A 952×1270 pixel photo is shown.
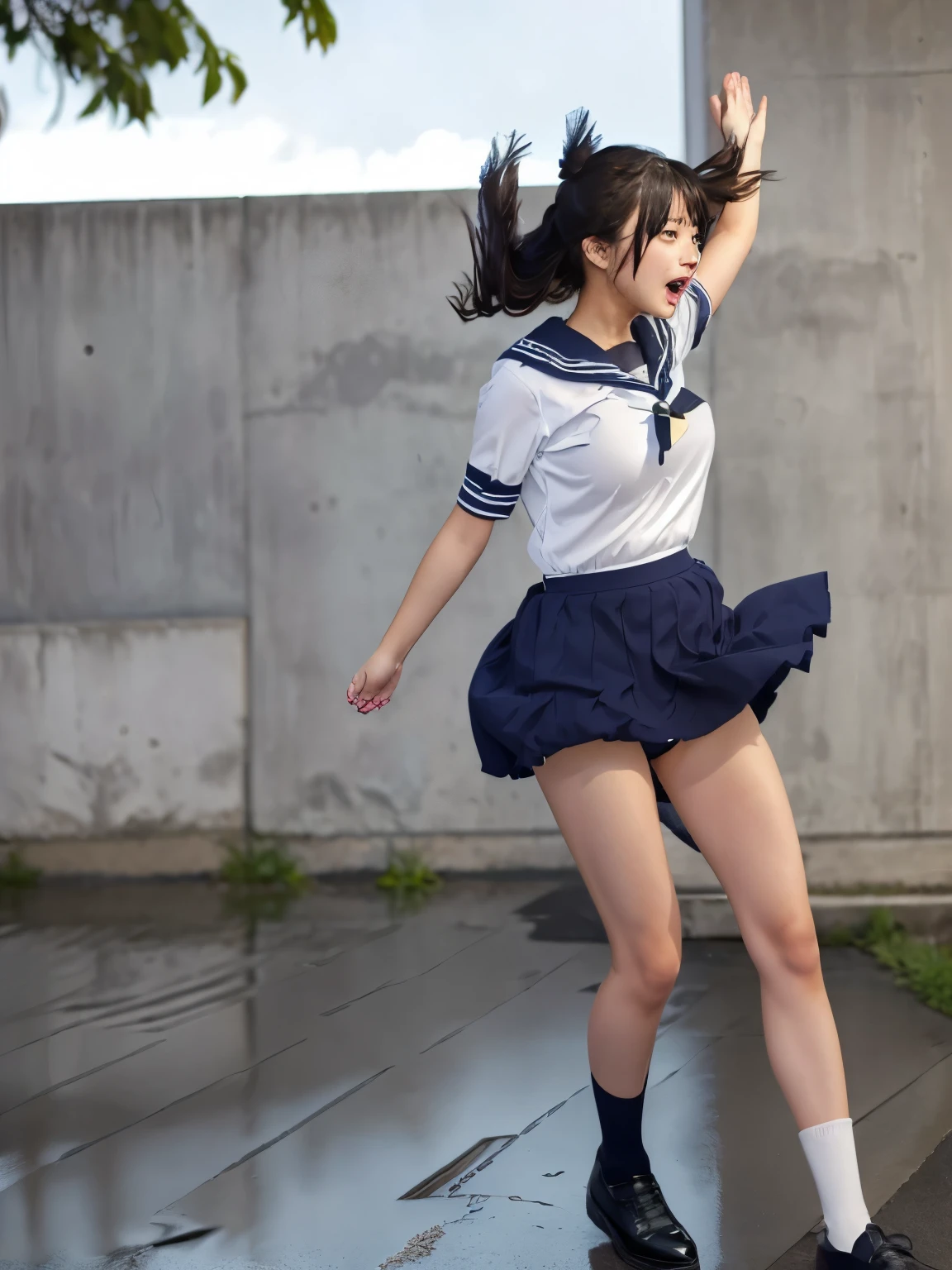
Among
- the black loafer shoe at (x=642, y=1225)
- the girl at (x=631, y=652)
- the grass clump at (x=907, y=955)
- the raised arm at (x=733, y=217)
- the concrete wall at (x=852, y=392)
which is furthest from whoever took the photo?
the concrete wall at (x=852, y=392)

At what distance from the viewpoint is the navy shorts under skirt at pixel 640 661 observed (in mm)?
2037

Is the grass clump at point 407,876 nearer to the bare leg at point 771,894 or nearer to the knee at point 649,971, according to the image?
the knee at point 649,971

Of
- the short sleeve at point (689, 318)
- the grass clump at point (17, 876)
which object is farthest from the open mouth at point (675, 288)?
the grass clump at point (17, 876)

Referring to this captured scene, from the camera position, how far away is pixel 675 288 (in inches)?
83.7

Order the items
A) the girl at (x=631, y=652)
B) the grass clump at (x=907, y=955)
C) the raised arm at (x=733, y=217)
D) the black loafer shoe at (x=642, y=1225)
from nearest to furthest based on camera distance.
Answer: the girl at (x=631, y=652)
the black loafer shoe at (x=642, y=1225)
the raised arm at (x=733, y=217)
the grass clump at (x=907, y=955)

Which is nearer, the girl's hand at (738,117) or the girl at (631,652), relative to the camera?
the girl at (631,652)

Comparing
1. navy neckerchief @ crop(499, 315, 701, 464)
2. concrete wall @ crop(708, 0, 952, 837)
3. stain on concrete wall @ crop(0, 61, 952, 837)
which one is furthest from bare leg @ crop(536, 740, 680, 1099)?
stain on concrete wall @ crop(0, 61, 952, 837)

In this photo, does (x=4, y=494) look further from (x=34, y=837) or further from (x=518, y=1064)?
(x=518, y=1064)

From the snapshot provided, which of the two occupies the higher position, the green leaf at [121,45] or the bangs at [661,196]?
the green leaf at [121,45]

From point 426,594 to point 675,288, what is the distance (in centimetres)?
65

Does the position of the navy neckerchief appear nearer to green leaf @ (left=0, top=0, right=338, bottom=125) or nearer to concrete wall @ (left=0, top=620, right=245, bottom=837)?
concrete wall @ (left=0, top=620, right=245, bottom=837)

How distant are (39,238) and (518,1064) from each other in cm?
337

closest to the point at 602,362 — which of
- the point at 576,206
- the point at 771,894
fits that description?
the point at 576,206

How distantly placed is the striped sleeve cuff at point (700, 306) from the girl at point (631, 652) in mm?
119
